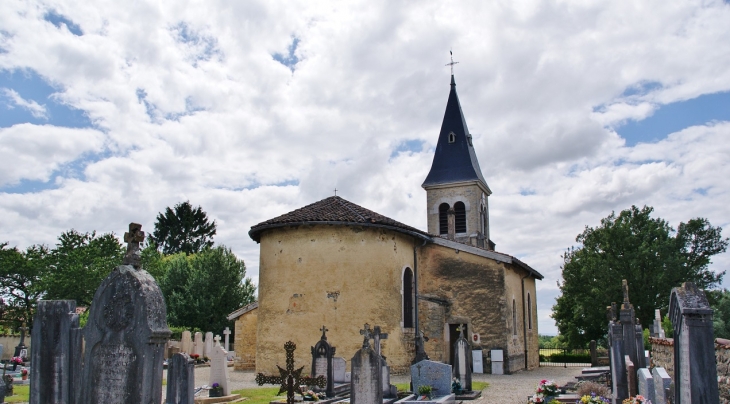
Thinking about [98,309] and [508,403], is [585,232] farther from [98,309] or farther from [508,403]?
[98,309]

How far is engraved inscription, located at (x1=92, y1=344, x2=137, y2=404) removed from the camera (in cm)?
718

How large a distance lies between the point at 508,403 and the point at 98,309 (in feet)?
32.8

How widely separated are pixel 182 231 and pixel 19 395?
47217mm

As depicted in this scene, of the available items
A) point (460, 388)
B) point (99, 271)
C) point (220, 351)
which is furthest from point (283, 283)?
point (99, 271)

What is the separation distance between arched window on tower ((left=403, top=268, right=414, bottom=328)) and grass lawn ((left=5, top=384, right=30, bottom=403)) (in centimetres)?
1271

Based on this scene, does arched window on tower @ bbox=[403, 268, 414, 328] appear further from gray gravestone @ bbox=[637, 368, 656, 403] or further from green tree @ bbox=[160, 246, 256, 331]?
green tree @ bbox=[160, 246, 256, 331]

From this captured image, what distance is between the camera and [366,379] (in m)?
10.7

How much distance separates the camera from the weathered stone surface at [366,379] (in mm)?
10594

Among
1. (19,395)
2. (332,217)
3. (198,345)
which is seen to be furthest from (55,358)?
(198,345)

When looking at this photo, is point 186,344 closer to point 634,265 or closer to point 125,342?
point 125,342

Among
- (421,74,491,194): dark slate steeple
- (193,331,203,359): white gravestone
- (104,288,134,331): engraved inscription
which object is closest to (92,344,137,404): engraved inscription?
(104,288,134,331): engraved inscription

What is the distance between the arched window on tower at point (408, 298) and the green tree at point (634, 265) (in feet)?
57.8

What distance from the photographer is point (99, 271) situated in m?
38.4

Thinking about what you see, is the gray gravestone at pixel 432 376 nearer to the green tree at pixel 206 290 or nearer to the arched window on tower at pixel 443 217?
the arched window on tower at pixel 443 217
